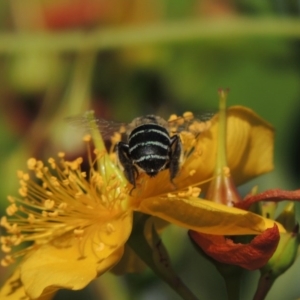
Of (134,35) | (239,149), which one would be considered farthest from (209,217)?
(134,35)

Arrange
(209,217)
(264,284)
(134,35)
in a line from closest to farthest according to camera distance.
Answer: (209,217) → (264,284) → (134,35)

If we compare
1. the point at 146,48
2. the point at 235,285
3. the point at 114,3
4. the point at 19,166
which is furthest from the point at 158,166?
the point at 114,3

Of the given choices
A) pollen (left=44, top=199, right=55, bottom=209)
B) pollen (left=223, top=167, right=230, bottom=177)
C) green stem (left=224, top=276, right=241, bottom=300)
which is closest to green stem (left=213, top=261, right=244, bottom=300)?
green stem (left=224, top=276, right=241, bottom=300)

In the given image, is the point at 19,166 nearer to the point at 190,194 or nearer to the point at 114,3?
the point at 114,3

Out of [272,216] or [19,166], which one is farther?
[19,166]

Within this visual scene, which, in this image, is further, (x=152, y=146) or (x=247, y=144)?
(x=247, y=144)

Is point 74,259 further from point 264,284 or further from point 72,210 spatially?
point 264,284

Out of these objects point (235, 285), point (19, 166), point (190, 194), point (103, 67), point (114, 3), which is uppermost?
point (114, 3)

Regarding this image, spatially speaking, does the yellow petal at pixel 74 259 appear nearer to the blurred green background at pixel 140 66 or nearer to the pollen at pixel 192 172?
the pollen at pixel 192 172
